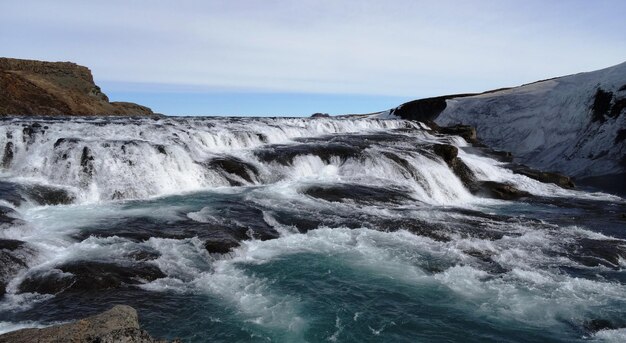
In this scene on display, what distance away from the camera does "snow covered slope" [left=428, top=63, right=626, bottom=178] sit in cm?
3206

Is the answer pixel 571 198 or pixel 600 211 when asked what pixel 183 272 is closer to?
pixel 600 211

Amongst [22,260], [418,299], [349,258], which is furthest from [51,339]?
[349,258]

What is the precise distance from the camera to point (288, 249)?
11.2 m

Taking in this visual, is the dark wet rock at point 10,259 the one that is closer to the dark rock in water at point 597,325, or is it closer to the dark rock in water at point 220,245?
the dark rock in water at point 220,245

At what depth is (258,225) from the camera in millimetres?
12805

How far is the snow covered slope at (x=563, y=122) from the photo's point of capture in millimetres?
32062

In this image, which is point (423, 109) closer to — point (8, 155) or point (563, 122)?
point (563, 122)

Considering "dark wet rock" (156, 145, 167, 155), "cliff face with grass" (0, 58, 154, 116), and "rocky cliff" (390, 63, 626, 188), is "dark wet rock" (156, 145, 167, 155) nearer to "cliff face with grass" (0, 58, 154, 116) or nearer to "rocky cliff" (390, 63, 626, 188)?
"rocky cliff" (390, 63, 626, 188)

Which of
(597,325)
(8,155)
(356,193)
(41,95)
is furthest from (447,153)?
(41,95)

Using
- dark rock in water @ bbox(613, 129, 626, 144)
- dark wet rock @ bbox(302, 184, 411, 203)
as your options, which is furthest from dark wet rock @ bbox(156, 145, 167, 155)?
dark rock in water @ bbox(613, 129, 626, 144)

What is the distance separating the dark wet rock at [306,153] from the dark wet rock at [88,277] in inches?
508

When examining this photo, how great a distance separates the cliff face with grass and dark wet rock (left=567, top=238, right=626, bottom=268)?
57724 mm

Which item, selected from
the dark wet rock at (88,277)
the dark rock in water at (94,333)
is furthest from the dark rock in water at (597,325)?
the dark wet rock at (88,277)

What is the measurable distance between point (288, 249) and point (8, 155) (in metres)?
13.6
